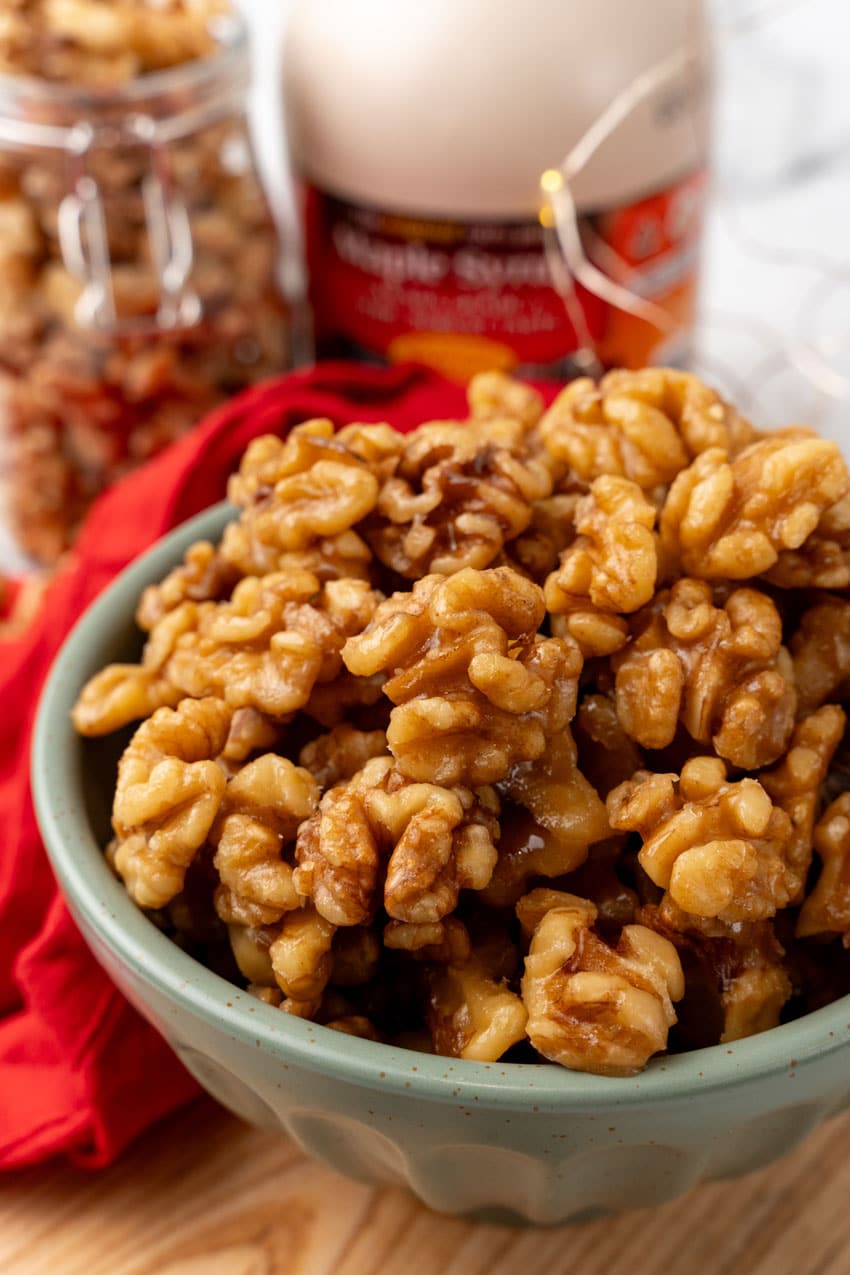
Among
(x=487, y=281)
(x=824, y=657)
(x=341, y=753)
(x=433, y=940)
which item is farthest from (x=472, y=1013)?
(x=487, y=281)

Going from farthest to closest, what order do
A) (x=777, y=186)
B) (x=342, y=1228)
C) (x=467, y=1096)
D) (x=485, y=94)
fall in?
(x=777, y=186) < (x=485, y=94) < (x=342, y=1228) < (x=467, y=1096)

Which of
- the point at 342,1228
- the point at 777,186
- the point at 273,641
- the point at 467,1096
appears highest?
the point at 273,641

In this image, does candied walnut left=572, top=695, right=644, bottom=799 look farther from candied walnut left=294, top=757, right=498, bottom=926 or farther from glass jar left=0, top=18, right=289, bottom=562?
glass jar left=0, top=18, right=289, bottom=562

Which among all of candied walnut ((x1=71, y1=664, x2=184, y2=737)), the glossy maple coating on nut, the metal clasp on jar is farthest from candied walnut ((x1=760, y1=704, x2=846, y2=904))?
the metal clasp on jar

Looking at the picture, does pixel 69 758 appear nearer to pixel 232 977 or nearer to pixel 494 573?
pixel 232 977

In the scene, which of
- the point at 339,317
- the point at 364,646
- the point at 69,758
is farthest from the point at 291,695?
the point at 339,317

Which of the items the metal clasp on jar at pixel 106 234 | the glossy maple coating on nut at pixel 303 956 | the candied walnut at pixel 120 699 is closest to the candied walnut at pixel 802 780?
the glossy maple coating on nut at pixel 303 956

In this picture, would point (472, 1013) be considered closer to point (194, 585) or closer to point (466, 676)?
point (466, 676)
